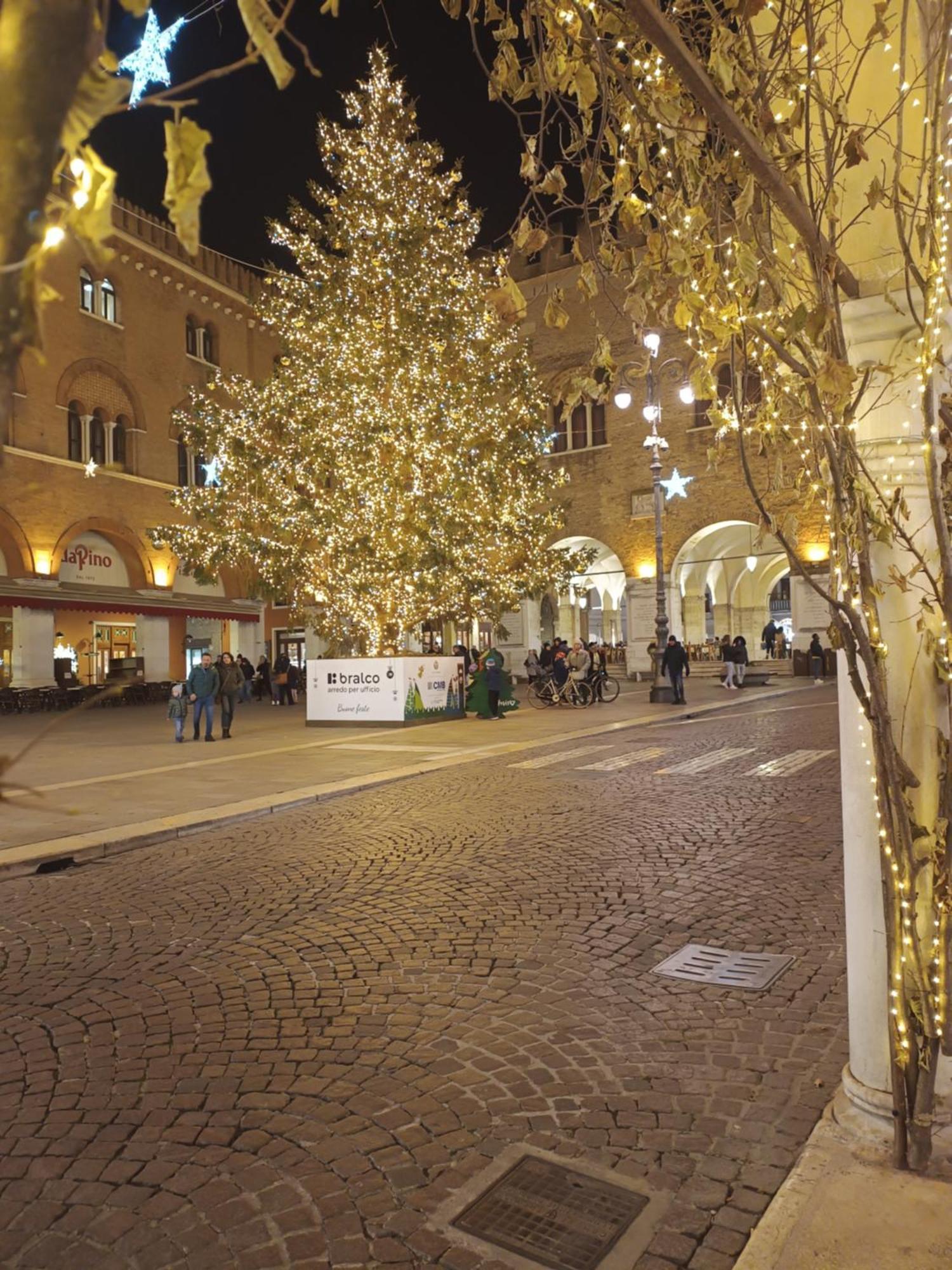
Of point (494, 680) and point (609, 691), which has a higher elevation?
point (494, 680)

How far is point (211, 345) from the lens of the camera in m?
32.6

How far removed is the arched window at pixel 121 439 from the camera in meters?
28.1

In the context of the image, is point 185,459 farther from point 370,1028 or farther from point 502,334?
point 370,1028

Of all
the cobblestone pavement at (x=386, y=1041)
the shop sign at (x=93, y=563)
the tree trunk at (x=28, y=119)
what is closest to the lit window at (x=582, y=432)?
the shop sign at (x=93, y=563)

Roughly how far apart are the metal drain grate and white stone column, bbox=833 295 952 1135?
1303mm

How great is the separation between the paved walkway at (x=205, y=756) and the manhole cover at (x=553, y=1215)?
11.8 feet

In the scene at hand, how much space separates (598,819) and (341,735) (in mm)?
8922

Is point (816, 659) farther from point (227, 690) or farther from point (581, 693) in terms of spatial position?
point (227, 690)

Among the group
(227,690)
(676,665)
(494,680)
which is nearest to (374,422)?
(494,680)

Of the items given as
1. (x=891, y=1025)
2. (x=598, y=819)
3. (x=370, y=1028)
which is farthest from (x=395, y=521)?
(x=891, y=1025)

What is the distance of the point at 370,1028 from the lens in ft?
12.2

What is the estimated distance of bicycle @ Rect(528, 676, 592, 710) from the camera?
68.3 ft

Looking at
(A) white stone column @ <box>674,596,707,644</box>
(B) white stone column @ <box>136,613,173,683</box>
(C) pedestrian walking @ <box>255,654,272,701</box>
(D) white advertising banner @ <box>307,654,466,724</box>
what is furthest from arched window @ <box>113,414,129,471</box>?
(A) white stone column @ <box>674,596,707,644</box>

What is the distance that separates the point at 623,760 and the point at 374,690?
711 cm
